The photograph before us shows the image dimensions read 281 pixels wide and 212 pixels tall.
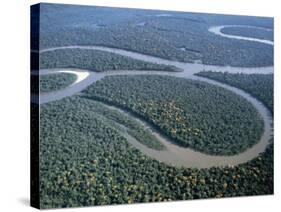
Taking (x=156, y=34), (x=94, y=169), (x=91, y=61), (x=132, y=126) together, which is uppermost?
(x=156, y=34)

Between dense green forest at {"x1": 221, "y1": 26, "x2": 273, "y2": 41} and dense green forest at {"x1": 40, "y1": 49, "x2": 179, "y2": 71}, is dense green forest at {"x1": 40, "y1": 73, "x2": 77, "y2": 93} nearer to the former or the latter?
dense green forest at {"x1": 40, "y1": 49, "x2": 179, "y2": 71}

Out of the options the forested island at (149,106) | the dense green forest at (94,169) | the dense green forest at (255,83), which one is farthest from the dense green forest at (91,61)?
the dense green forest at (255,83)

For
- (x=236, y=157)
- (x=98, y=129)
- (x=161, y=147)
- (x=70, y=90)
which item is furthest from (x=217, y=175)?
(x=70, y=90)

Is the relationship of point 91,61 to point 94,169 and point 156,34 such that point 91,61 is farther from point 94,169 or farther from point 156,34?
point 94,169

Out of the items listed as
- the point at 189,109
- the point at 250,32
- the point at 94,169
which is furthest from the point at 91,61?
the point at 250,32

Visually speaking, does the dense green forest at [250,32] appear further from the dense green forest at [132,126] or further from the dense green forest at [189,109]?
the dense green forest at [132,126]

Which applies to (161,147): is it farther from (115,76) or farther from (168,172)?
(115,76)
